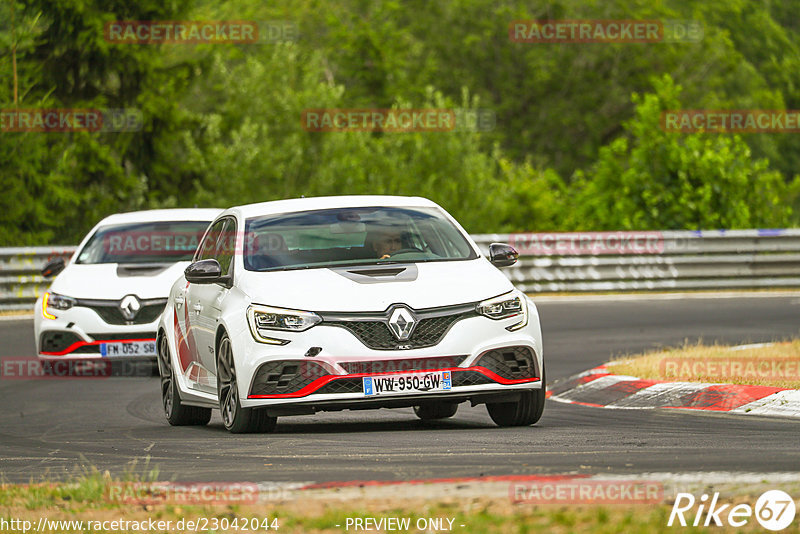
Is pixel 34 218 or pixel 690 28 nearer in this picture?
pixel 34 218

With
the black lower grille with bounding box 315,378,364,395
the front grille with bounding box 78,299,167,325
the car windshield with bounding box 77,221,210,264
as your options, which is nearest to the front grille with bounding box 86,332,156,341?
the front grille with bounding box 78,299,167,325

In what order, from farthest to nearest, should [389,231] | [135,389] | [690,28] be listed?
[690,28] < [135,389] < [389,231]

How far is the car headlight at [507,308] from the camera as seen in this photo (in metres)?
9.49

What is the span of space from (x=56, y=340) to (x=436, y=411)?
19.2 ft

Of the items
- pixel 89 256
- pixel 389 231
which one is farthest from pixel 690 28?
pixel 389 231

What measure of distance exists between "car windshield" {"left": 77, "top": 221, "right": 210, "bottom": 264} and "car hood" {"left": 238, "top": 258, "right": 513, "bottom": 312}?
6.92m

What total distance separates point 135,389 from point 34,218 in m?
15.3

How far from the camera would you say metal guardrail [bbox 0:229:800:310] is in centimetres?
2573

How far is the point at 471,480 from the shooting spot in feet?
21.6

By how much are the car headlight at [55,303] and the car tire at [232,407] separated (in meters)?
5.98

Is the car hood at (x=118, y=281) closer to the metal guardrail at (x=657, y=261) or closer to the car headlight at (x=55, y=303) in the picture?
the car headlight at (x=55, y=303)

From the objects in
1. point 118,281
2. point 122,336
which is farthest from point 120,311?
point 118,281

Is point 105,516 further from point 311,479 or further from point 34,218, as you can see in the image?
point 34,218

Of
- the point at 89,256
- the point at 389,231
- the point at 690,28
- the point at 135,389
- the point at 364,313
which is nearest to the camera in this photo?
Answer: the point at 364,313
